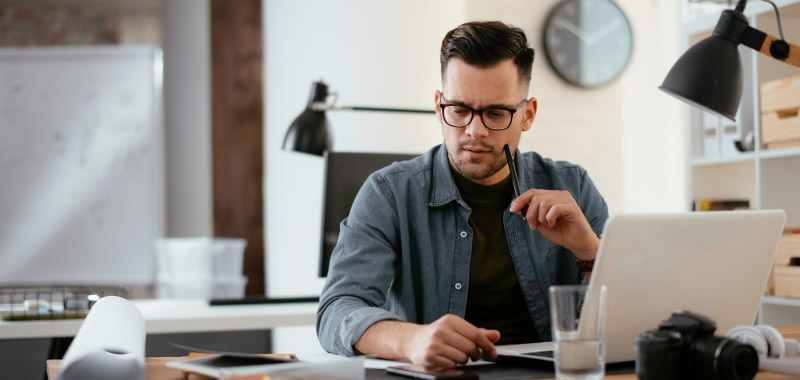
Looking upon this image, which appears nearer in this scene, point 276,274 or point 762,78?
point 762,78

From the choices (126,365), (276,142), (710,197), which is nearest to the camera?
(126,365)

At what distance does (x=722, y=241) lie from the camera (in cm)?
107

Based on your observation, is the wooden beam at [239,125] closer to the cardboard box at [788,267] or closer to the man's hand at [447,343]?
the cardboard box at [788,267]

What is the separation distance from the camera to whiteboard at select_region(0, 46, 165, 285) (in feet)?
13.5

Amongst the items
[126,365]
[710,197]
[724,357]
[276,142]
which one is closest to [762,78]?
[710,197]

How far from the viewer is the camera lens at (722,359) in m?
0.92

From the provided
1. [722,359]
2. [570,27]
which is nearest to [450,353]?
[722,359]

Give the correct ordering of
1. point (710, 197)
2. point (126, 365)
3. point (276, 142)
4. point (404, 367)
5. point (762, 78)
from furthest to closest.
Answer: point (276, 142) < point (710, 197) < point (762, 78) < point (404, 367) < point (126, 365)

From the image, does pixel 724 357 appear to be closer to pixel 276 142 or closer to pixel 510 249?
pixel 510 249

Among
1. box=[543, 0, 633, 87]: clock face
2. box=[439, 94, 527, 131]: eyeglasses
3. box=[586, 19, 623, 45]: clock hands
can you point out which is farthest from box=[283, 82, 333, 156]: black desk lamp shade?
box=[586, 19, 623, 45]: clock hands

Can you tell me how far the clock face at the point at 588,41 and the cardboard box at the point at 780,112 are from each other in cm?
160

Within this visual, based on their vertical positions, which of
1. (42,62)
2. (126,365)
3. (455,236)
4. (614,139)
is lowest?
(126,365)

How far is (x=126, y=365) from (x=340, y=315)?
1.43ft

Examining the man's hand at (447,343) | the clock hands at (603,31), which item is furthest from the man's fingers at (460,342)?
the clock hands at (603,31)
